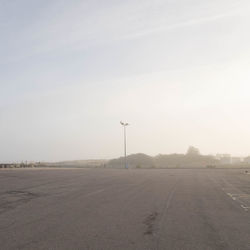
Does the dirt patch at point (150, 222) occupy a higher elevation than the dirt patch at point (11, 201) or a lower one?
lower

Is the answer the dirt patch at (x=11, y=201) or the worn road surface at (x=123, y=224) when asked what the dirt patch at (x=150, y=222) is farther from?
the dirt patch at (x=11, y=201)

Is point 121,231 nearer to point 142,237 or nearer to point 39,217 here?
point 142,237

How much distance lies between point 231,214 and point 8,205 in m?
9.45

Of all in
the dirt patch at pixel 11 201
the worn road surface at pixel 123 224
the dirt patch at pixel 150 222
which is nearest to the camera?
the worn road surface at pixel 123 224

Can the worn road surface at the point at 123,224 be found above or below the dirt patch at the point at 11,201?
below

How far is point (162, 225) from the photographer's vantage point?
32.8 ft

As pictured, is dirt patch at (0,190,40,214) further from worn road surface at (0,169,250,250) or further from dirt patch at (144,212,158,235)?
dirt patch at (144,212,158,235)

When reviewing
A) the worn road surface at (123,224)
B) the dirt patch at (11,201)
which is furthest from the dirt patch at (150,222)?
the dirt patch at (11,201)

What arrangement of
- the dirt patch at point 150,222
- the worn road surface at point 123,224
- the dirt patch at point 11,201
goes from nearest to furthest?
the worn road surface at point 123,224
the dirt patch at point 150,222
the dirt patch at point 11,201

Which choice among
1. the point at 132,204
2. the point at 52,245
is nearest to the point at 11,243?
the point at 52,245

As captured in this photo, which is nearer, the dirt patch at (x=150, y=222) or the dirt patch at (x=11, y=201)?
the dirt patch at (x=150, y=222)

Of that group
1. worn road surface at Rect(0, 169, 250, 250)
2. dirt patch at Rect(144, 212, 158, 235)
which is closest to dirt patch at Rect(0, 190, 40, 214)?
worn road surface at Rect(0, 169, 250, 250)

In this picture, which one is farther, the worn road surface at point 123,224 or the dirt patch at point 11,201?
the dirt patch at point 11,201

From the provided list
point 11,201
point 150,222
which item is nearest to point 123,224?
point 150,222
